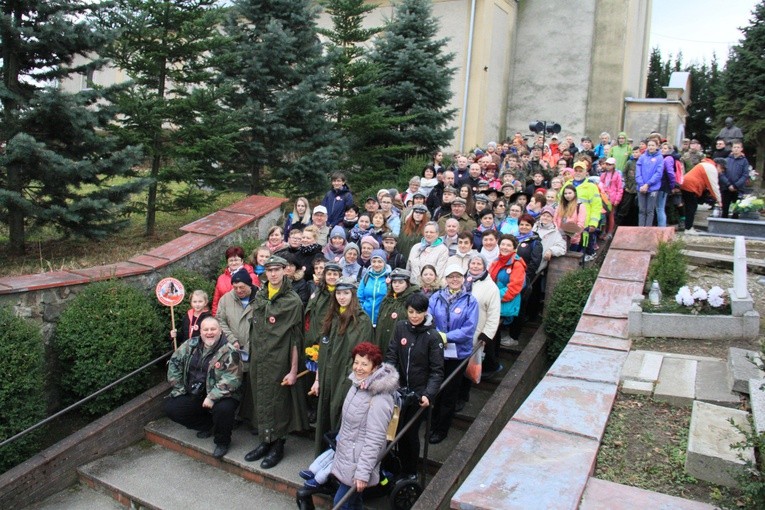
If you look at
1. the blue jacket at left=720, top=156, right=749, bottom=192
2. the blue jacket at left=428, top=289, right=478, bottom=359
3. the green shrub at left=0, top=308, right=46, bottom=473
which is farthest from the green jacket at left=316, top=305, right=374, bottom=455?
the blue jacket at left=720, top=156, right=749, bottom=192

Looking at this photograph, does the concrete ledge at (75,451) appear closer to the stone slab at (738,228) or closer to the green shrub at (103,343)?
the green shrub at (103,343)

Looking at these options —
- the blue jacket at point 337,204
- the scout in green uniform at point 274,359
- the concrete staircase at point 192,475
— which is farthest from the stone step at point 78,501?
the blue jacket at point 337,204

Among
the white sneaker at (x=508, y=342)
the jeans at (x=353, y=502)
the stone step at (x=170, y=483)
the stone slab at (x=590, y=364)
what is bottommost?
the stone step at (x=170, y=483)

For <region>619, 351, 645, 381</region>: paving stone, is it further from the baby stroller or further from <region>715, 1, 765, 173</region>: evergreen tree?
<region>715, 1, 765, 173</region>: evergreen tree

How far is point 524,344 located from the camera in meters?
8.15

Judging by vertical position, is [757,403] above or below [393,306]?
below

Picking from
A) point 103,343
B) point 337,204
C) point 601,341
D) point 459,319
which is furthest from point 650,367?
point 103,343

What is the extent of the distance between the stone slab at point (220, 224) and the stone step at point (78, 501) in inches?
151

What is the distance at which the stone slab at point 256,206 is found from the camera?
9.70 meters

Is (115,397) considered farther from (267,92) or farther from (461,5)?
(461,5)

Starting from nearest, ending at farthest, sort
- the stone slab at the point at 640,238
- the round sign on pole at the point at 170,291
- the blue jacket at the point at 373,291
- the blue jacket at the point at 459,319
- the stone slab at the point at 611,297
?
1. the blue jacket at the point at 459,319
2. the blue jacket at the point at 373,291
3. the round sign on pole at the point at 170,291
4. the stone slab at the point at 611,297
5. the stone slab at the point at 640,238

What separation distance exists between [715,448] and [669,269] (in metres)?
3.66

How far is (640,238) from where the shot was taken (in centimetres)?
911

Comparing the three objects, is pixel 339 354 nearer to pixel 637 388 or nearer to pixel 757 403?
pixel 637 388
